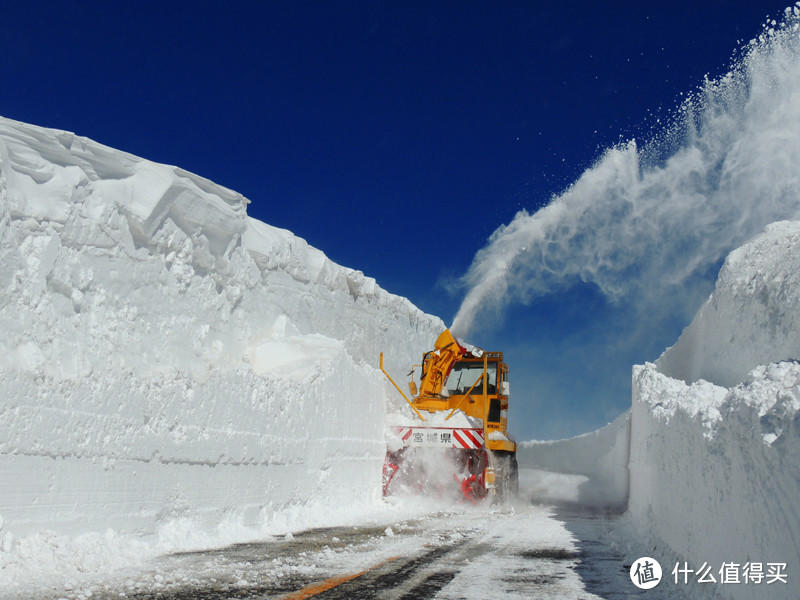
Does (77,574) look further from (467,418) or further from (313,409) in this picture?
(467,418)

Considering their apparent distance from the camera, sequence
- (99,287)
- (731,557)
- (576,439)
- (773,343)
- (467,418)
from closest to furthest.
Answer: (731,557), (99,287), (773,343), (467,418), (576,439)

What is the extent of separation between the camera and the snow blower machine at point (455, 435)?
1412cm

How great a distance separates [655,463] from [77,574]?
762cm

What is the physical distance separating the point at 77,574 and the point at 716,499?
5.46 m

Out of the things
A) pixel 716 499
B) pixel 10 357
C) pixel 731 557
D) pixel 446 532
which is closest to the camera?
pixel 731 557

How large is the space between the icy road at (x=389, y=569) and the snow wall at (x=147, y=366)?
3.08ft

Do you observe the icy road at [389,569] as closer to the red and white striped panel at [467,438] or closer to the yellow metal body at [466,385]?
the red and white striped panel at [467,438]

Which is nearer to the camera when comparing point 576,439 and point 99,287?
point 99,287

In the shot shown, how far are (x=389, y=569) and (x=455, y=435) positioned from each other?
25.0ft

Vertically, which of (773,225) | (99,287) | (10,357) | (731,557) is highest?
(773,225)

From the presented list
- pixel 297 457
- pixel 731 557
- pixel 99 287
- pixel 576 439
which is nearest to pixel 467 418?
pixel 297 457

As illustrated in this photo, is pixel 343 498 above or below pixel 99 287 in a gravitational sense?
below

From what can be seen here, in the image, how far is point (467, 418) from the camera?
1469 cm

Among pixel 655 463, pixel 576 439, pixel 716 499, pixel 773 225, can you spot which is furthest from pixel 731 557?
pixel 576 439
